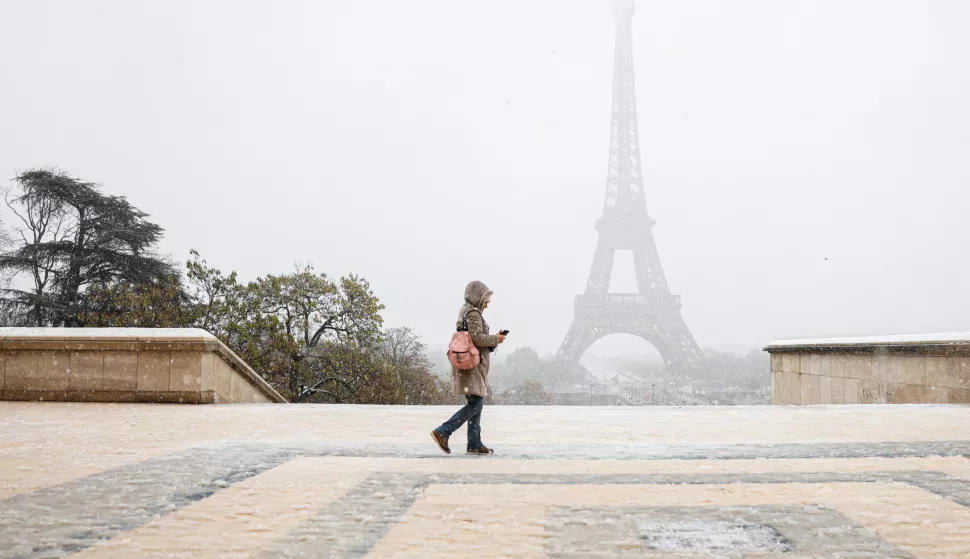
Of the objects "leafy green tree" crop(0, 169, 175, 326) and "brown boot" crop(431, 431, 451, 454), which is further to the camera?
"leafy green tree" crop(0, 169, 175, 326)

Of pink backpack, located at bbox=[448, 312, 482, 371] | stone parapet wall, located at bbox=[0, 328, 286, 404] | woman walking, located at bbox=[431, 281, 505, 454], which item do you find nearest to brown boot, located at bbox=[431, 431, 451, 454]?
woman walking, located at bbox=[431, 281, 505, 454]

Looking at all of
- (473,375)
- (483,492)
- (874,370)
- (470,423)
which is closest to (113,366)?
(470,423)

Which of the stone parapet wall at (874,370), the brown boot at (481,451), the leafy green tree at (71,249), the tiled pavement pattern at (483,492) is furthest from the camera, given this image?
the leafy green tree at (71,249)

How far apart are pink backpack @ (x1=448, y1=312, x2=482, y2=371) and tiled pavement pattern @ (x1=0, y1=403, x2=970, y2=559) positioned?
2.14ft

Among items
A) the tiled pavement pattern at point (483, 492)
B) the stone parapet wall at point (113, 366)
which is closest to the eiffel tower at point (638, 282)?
the stone parapet wall at point (113, 366)

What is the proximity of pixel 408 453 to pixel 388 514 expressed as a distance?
1974 millimetres

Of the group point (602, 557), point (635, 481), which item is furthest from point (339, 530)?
point (635, 481)

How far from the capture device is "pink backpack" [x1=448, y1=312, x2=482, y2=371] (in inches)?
203

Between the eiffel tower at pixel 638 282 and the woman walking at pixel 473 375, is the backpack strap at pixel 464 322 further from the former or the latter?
the eiffel tower at pixel 638 282

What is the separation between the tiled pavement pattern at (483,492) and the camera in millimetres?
2805

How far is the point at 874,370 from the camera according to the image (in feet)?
35.8

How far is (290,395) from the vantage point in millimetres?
22234

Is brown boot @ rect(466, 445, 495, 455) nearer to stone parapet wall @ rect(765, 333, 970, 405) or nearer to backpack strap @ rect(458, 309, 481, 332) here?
backpack strap @ rect(458, 309, 481, 332)

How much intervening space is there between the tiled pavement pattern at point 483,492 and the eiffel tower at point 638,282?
46.1 metres
